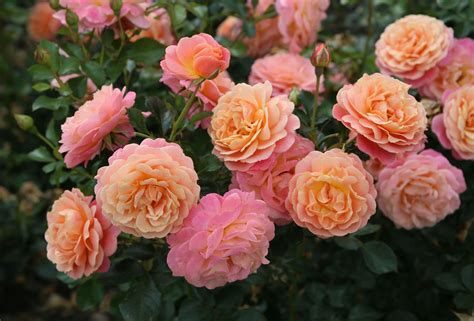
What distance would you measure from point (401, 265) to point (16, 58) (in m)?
2.02

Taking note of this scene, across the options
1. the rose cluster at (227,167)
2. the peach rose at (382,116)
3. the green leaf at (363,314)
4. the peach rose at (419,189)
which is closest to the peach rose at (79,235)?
the rose cluster at (227,167)

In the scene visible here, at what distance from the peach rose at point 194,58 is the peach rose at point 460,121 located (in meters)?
0.49

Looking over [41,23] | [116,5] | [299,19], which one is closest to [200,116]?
[116,5]

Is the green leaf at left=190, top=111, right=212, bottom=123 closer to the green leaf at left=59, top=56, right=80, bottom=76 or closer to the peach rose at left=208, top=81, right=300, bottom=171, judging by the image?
the peach rose at left=208, top=81, right=300, bottom=171

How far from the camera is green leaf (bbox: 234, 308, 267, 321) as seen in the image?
1.46m

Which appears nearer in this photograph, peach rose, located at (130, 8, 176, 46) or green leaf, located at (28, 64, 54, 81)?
green leaf, located at (28, 64, 54, 81)

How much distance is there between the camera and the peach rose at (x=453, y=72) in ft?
5.14

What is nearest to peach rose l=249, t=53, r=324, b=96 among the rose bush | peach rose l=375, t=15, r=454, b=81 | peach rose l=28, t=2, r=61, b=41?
the rose bush

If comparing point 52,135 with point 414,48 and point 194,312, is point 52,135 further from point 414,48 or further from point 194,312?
point 414,48

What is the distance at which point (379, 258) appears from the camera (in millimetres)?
1445

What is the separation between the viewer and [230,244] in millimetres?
1108

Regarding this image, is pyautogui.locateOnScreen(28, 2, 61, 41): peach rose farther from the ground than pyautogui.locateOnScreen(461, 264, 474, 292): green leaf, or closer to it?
closer to it

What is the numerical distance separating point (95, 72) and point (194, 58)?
359 millimetres

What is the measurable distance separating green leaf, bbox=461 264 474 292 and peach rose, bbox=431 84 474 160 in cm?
22
